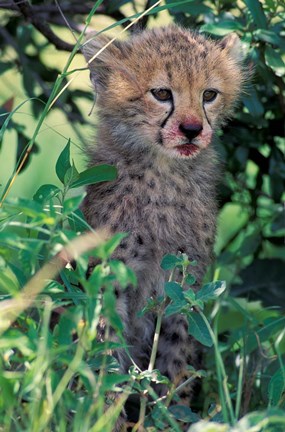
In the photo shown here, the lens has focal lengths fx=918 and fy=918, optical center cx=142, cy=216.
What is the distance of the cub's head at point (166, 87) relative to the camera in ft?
11.9

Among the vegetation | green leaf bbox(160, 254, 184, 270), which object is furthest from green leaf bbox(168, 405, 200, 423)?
green leaf bbox(160, 254, 184, 270)

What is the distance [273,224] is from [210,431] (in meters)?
2.60

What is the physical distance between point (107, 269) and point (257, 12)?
5.80 ft

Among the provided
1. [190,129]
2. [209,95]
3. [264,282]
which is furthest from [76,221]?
[264,282]

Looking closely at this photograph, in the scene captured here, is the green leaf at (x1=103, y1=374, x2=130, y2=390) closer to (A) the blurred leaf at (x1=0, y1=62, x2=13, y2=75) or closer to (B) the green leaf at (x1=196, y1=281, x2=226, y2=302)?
Answer: (B) the green leaf at (x1=196, y1=281, x2=226, y2=302)

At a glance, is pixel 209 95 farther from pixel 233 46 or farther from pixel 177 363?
pixel 177 363

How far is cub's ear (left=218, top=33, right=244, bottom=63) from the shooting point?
13.4 ft

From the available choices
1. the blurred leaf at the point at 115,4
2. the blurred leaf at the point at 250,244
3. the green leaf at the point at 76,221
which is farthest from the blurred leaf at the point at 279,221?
the green leaf at the point at 76,221

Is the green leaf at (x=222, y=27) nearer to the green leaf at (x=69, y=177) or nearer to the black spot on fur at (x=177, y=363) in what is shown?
the green leaf at (x=69, y=177)

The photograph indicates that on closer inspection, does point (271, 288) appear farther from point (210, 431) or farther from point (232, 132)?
point (210, 431)

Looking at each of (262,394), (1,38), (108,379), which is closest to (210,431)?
(108,379)

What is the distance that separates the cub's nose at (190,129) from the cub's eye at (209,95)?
0.29 metres

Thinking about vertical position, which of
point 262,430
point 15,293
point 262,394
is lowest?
point 262,394

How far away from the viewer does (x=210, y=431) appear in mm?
2330
